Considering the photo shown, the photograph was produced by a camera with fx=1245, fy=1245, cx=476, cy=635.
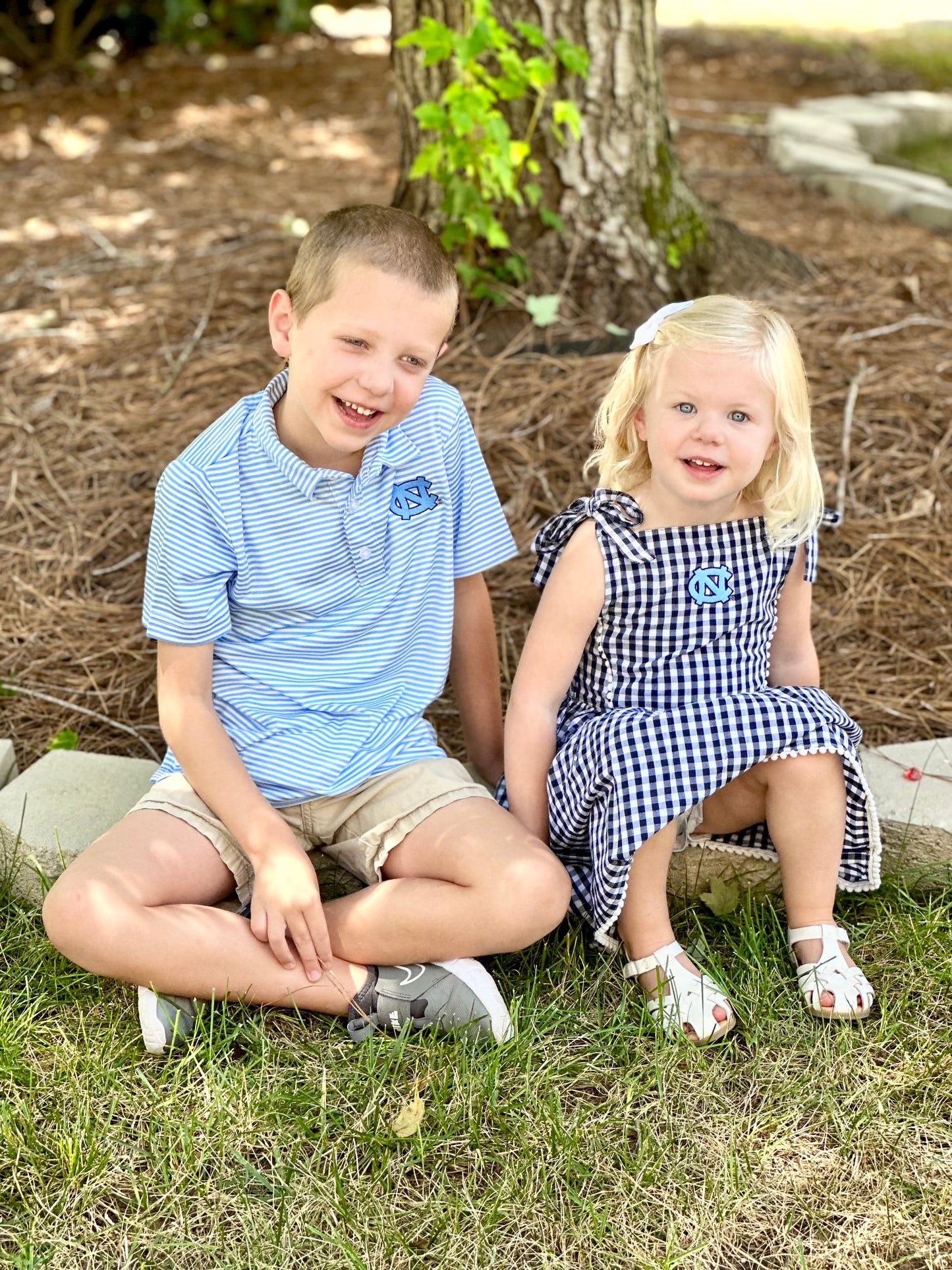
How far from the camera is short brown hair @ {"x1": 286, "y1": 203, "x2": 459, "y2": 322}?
80.2 inches

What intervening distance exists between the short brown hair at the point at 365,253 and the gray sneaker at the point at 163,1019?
114 centimetres

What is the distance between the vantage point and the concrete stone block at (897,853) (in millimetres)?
2309

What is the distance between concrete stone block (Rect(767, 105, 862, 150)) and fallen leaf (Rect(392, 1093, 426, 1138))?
5407mm

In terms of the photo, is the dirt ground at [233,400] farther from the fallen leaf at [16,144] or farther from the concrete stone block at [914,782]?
the fallen leaf at [16,144]

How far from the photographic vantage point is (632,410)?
2.23 meters

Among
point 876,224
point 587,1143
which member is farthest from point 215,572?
point 876,224

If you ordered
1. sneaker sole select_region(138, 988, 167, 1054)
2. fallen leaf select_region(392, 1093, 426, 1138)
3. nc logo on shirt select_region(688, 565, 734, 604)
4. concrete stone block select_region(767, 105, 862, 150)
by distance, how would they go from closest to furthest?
fallen leaf select_region(392, 1093, 426, 1138)
sneaker sole select_region(138, 988, 167, 1054)
nc logo on shirt select_region(688, 565, 734, 604)
concrete stone block select_region(767, 105, 862, 150)

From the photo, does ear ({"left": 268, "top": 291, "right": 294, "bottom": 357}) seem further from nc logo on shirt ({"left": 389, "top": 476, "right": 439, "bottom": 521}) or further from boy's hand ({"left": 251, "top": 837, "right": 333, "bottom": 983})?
boy's hand ({"left": 251, "top": 837, "right": 333, "bottom": 983})

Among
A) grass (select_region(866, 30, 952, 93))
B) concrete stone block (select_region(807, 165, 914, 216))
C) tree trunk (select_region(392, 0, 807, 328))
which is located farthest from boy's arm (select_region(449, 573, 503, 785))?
grass (select_region(866, 30, 952, 93))

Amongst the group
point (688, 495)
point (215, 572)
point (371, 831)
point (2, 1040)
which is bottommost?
point (2, 1040)

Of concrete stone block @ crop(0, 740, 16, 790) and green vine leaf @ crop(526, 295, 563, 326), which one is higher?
green vine leaf @ crop(526, 295, 563, 326)

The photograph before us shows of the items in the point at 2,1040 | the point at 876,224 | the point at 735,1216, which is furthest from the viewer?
the point at 876,224

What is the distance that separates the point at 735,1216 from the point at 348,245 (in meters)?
1.59

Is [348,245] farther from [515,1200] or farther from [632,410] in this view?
[515,1200]
